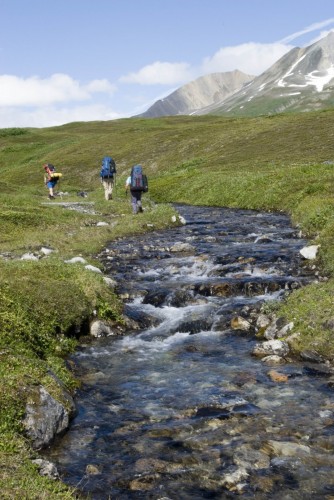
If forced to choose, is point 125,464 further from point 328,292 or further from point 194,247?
point 194,247

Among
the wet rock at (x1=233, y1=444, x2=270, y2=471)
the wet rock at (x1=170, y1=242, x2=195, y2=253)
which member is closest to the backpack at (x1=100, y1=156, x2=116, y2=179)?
the wet rock at (x1=170, y1=242, x2=195, y2=253)

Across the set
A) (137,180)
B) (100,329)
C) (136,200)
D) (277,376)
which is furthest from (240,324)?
(136,200)

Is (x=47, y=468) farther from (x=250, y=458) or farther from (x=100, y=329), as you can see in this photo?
(x=100, y=329)

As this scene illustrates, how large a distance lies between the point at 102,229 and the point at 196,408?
65.1 feet

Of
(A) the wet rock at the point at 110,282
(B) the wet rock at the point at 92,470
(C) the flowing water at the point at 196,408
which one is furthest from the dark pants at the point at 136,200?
(B) the wet rock at the point at 92,470

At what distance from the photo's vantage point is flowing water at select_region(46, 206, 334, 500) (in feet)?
24.3

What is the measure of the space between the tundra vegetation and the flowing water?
2.77 feet

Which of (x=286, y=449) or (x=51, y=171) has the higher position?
(x=51, y=171)

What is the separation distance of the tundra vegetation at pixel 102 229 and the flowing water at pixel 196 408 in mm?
843

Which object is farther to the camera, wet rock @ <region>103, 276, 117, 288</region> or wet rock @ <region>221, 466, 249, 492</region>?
wet rock @ <region>103, 276, 117, 288</region>

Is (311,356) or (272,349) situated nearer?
(311,356)

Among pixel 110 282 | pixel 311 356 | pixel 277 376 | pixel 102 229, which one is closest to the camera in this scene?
pixel 277 376

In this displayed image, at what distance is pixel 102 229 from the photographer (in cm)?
2844

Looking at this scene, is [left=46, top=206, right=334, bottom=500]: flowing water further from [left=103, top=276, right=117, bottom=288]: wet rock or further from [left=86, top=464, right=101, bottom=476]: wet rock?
[left=103, top=276, right=117, bottom=288]: wet rock
